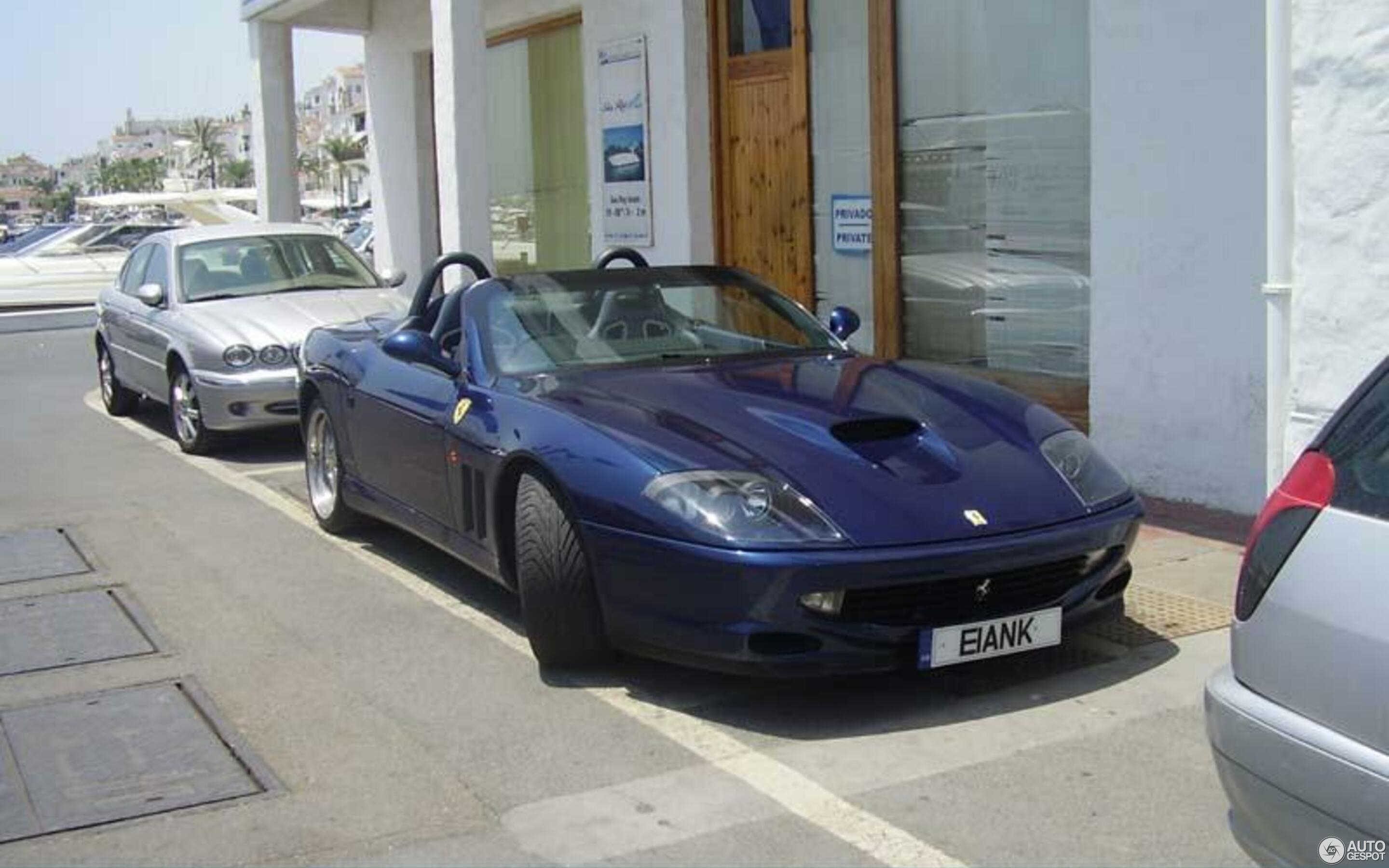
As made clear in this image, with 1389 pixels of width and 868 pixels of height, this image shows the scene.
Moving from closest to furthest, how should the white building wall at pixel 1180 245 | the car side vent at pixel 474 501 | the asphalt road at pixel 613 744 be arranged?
1. the asphalt road at pixel 613 744
2. the car side vent at pixel 474 501
3. the white building wall at pixel 1180 245

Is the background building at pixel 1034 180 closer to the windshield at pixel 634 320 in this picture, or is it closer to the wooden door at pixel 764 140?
the wooden door at pixel 764 140

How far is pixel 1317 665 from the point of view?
3.02 metres

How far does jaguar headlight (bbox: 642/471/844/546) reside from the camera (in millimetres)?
4832

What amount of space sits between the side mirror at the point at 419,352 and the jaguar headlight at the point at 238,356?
13.8ft

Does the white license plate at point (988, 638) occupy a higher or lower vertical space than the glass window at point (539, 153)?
lower

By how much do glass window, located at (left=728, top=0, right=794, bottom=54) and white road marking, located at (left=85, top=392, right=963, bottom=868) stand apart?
5.97 m

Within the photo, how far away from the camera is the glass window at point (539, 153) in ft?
48.5

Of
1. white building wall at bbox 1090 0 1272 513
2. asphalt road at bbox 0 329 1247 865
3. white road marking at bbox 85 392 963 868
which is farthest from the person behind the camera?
white building wall at bbox 1090 0 1272 513

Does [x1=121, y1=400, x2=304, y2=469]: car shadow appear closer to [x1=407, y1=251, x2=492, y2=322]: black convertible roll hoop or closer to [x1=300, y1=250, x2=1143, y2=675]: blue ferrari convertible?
[x1=407, y1=251, x2=492, y2=322]: black convertible roll hoop

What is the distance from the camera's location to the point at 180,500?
362 inches

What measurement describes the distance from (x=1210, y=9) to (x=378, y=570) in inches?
185

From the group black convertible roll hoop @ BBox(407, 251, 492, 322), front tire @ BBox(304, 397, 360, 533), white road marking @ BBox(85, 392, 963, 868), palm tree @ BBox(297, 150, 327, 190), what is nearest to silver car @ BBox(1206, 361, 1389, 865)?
white road marking @ BBox(85, 392, 963, 868)

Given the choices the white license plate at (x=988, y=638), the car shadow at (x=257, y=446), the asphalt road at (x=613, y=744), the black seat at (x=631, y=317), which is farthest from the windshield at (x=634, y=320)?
the car shadow at (x=257, y=446)

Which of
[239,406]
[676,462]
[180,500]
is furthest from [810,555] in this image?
[239,406]
